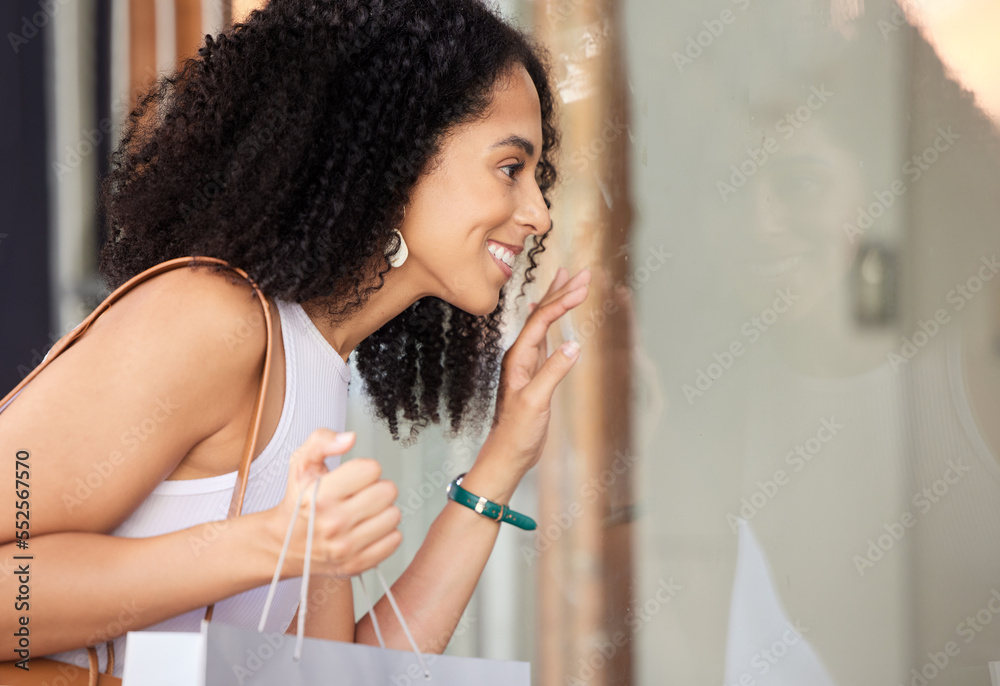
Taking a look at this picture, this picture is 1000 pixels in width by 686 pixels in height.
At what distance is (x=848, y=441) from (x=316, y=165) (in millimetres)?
814

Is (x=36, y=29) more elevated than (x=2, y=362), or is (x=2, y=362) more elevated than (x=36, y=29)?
(x=36, y=29)

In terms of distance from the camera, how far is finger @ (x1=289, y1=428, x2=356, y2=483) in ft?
2.10

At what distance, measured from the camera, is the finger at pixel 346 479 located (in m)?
0.66

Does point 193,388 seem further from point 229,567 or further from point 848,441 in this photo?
point 848,441

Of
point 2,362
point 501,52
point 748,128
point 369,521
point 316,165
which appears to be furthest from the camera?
point 2,362

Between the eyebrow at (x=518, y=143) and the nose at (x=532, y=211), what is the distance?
44 mm

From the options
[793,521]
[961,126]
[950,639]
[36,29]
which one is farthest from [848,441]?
[36,29]

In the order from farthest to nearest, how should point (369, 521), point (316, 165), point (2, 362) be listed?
point (2, 362) → point (316, 165) → point (369, 521)

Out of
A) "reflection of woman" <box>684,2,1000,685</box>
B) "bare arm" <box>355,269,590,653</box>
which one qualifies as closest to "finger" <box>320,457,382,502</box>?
"bare arm" <box>355,269,590,653</box>

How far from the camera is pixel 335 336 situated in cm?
108

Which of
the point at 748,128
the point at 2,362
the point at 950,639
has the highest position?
the point at 748,128

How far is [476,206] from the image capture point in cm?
106

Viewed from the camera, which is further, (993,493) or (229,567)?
(993,493)

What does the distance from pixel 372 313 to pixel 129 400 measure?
42 centimetres
